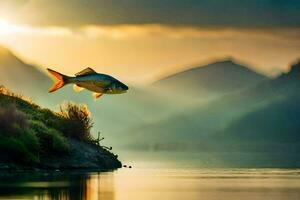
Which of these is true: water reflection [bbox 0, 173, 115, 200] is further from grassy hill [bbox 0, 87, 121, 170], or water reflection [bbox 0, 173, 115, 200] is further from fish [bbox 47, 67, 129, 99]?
fish [bbox 47, 67, 129, 99]

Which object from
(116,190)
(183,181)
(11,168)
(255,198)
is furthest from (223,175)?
(255,198)

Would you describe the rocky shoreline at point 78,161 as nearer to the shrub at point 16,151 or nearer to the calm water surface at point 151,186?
the shrub at point 16,151

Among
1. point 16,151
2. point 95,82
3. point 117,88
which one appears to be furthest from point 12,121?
point 117,88

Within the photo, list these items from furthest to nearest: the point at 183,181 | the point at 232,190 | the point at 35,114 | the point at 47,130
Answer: the point at 35,114 → the point at 47,130 → the point at 183,181 → the point at 232,190

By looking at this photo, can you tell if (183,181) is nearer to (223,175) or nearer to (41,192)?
(223,175)

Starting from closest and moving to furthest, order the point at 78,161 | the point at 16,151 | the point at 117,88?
the point at 117,88 < the point at 16,151 < the point at 78,161

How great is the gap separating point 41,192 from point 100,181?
29.2 ft

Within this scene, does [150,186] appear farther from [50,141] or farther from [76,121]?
[76,121]

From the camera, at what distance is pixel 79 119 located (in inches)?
2653

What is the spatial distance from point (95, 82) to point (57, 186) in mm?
5144

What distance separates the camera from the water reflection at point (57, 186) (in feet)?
130

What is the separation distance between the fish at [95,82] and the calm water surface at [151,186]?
3939 mm

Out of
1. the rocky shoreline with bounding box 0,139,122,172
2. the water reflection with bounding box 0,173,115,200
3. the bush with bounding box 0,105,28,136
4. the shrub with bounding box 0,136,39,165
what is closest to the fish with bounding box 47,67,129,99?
the water reflection with bounding box 0,173,115,200

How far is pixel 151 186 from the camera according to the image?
151 feet
